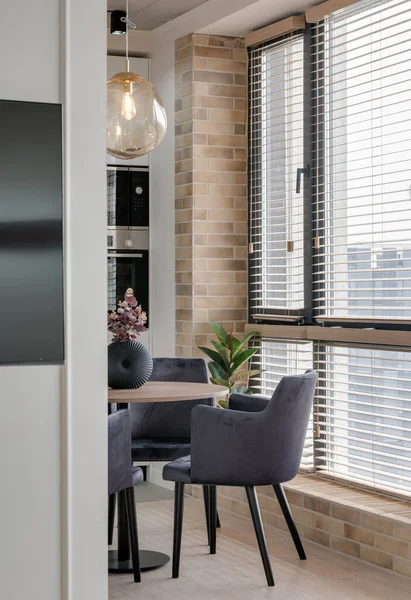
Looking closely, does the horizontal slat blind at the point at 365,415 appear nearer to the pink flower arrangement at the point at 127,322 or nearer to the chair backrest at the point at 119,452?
the pink flower arrangement at the point at 127,322

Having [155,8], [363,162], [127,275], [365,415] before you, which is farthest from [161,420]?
[155,8]

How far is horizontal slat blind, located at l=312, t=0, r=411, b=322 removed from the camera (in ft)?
15.1

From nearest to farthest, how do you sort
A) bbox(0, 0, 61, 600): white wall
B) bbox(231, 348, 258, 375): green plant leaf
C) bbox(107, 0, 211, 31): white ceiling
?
bbox(0, 0, 61, 600): white wall < bbox(231, 348, 258, 375): green plant leaf < bbox(107, 0, 211, 31): white ceiling

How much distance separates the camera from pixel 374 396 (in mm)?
4711

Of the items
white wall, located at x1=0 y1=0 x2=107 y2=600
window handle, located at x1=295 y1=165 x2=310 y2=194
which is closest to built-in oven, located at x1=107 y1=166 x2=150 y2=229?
window handle, located at x1=295 y1=165 x2=310 y2=194

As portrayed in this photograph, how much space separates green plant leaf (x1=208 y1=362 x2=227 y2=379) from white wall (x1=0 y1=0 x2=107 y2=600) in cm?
245

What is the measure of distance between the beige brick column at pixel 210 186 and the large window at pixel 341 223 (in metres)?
0.10

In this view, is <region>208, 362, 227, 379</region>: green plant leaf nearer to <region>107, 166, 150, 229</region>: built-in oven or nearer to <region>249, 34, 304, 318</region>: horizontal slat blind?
<region>249, 34, 304, 318</region>: horizontal slat blind

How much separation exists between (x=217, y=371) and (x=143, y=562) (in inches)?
53.2

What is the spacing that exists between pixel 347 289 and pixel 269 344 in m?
0.89

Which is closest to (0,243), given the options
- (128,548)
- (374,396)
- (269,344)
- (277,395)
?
(277,395)

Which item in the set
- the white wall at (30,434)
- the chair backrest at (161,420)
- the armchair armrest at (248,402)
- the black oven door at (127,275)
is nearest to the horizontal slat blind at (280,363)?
the armchair armrest at (248,402)

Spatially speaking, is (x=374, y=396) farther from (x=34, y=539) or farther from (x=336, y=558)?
(x=34, y=539)

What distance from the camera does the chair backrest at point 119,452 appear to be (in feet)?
12.4
